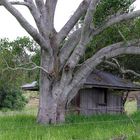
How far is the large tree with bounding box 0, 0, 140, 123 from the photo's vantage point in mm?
18484

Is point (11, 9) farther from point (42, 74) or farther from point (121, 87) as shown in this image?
point (121, 87)

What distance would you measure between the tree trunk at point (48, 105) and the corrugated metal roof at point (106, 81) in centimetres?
627

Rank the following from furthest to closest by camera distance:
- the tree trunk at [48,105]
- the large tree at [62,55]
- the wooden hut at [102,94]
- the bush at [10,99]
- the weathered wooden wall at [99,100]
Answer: the bush at [10,99]
the weathered wooden wall at [99,100]
the wooden hut at [102,94]
the tree trunk at [48,105]
the large tree at [62,55]

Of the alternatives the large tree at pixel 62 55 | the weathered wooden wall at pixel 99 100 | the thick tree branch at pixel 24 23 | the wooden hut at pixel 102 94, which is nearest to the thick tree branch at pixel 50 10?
the large tree at pixel 62 55

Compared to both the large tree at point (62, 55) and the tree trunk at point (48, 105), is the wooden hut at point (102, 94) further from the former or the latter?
the tree trunk at point (48, 105)

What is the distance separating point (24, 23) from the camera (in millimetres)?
17312

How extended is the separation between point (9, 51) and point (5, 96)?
57.9 ft

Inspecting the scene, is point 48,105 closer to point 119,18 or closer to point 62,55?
point 62,55

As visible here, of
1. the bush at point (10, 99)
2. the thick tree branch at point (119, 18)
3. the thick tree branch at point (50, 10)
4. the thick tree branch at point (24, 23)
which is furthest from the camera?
the bush at point (10, 99)

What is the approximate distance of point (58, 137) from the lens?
12.3m

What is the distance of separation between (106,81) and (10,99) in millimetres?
14042

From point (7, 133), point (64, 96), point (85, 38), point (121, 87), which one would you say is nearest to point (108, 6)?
point (85, 38)

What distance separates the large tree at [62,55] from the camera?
1848cm

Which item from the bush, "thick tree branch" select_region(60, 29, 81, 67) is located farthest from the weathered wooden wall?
the bush
